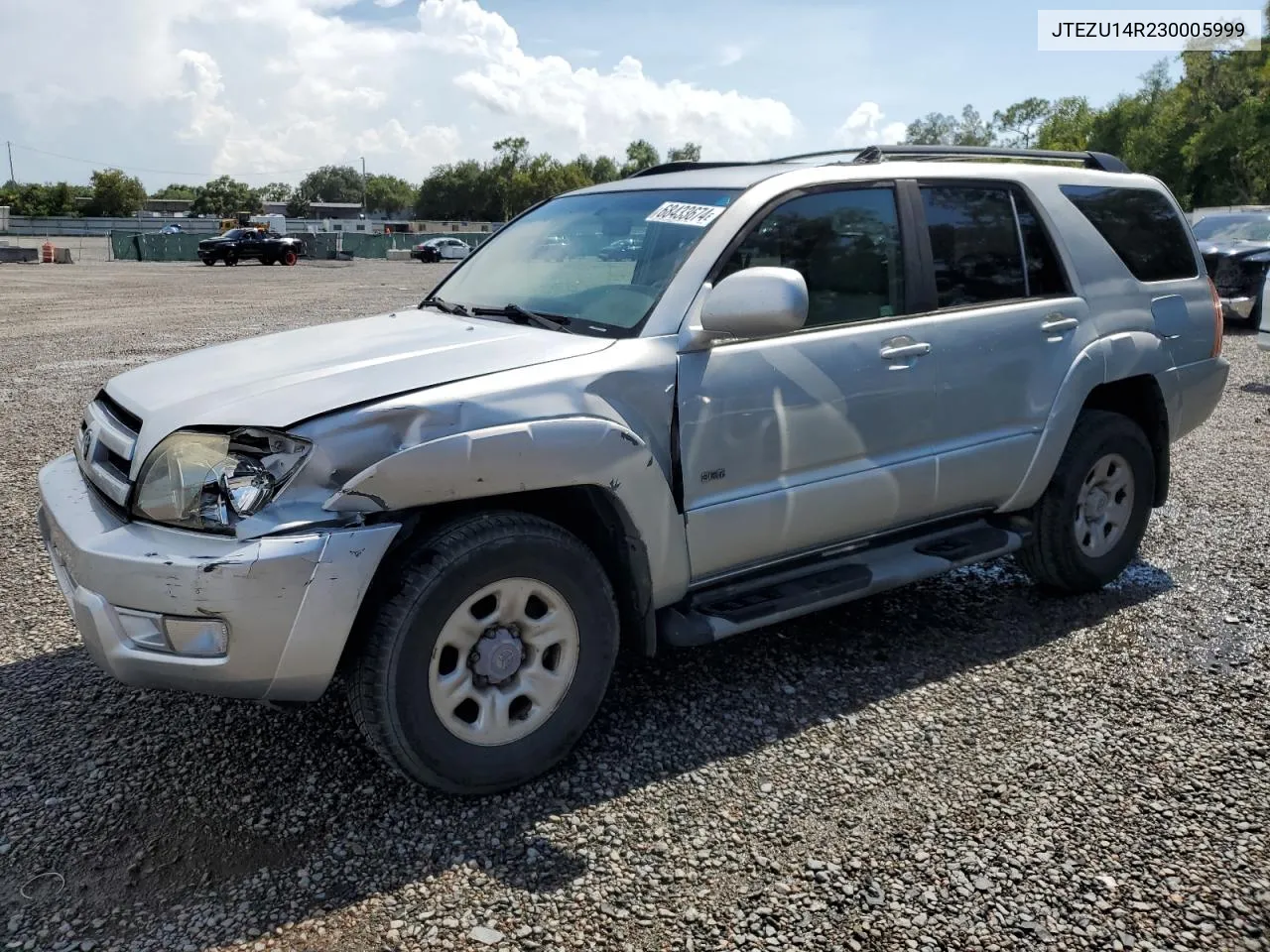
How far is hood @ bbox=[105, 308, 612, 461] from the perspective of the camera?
110 inches

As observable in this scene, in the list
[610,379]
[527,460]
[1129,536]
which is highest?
[610,379]

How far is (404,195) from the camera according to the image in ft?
584

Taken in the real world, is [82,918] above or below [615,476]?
below

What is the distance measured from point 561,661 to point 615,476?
22.6 inches

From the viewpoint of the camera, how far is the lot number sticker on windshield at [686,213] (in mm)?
3539

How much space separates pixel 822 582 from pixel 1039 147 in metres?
86.6

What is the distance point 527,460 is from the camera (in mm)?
2910

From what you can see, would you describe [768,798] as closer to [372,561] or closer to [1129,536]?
[372,561]

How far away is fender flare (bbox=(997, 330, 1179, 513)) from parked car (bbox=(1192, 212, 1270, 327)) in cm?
944

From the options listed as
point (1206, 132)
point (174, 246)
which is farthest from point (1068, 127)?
point (174, 246)

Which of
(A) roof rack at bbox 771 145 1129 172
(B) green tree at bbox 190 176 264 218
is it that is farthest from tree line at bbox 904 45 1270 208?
(B) green tree at bbox 190 176 264 218

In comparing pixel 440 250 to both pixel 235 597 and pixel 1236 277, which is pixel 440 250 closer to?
pixel 1236 277

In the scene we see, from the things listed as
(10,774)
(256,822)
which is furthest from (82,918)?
(10,774)

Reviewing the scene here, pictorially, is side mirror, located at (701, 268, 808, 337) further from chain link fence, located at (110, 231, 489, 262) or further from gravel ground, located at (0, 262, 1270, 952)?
chain link fence, located at (110, 231, 489, 262)
